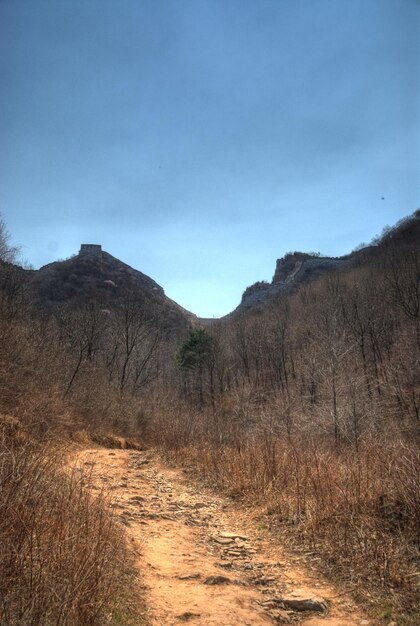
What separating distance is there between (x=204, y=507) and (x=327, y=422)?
11.3m

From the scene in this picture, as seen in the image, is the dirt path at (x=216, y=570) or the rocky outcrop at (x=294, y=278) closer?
the dirt path at (x=216, y=570)

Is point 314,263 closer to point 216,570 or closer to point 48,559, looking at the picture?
point 216,570

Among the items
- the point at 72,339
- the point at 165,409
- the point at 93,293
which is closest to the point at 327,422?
the point at 165,409

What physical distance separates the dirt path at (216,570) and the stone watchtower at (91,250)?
7130 cm

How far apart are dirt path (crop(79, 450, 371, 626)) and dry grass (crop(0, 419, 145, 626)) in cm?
62

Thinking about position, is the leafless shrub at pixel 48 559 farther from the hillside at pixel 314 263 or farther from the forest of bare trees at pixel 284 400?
the hillside at pixel 314 263

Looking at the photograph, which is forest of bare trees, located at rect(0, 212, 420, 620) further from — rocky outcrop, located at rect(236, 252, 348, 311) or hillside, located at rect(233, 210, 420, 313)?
rocky outcrop, located at rect(236, 252, 348, 311)

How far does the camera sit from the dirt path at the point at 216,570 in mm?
4059

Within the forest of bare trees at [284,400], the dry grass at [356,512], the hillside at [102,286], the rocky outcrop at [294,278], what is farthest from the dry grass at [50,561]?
the rocky outcrop at [294,278]

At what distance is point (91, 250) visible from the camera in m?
77.2

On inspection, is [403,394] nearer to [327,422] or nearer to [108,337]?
[327,422]

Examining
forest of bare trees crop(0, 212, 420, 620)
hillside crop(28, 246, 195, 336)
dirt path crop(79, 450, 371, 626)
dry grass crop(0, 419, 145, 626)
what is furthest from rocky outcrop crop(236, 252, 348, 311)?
dry grass crop(0, 419, 145, 626)

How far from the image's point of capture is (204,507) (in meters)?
8.50

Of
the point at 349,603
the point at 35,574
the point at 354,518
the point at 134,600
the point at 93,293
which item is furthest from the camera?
the point at 93,293
